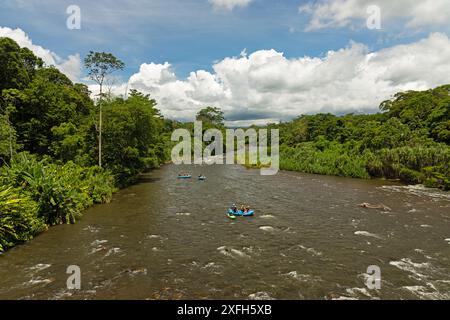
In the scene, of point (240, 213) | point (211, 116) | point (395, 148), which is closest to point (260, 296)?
point (240, 213)

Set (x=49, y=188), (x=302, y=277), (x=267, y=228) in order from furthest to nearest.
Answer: (x=267, y=228) < (x=49, y=188) < (x=302, y=277)

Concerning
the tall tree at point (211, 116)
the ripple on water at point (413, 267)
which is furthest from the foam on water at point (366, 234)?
the tall tree at point (211, 116)

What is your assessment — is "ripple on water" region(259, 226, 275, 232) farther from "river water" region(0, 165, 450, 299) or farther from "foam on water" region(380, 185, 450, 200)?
"foam on water" region(380, 185, 450, 200)

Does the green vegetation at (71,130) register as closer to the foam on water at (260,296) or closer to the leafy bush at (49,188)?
the leafy bush at (49,188)

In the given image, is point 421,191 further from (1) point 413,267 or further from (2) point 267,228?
(2) point 267,228

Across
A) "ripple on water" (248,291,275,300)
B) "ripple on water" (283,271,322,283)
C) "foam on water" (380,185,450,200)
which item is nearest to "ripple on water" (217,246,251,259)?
"ripple on water" (283,271,322,283)
